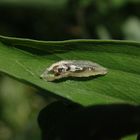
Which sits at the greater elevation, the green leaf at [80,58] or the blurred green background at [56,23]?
the green leaf at [80,58]

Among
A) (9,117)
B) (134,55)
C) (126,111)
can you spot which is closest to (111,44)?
(134,55)

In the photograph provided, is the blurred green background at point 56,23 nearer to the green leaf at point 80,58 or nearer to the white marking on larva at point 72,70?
the white marking on larva at point 72,70

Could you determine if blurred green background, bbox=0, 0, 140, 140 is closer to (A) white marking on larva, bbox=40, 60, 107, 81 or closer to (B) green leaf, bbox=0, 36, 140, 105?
(A) white marking on larva, bbox=40, 60, 107, 81

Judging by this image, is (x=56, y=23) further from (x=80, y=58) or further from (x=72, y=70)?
(x=80, y=58)

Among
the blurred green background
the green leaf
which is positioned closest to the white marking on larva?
the green leaf

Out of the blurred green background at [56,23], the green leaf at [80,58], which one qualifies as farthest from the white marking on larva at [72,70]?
the blurred green background at [56,23]

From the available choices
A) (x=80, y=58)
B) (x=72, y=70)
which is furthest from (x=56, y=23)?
(x=80, y=58)
